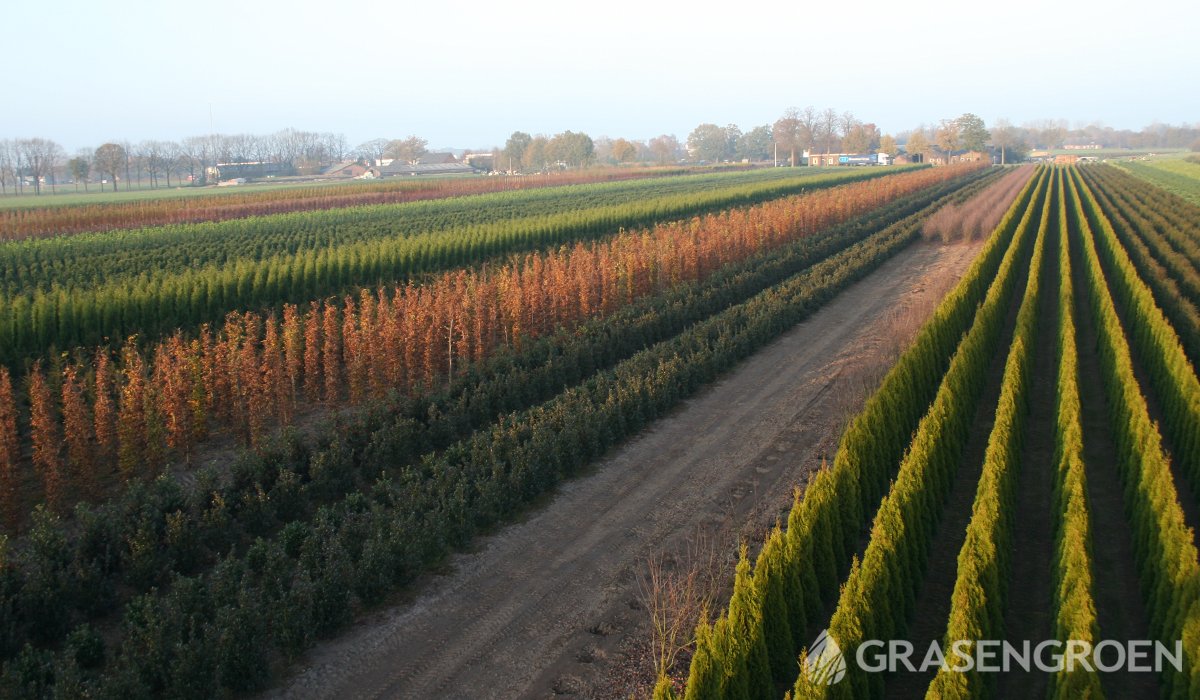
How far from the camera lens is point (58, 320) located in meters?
18.1

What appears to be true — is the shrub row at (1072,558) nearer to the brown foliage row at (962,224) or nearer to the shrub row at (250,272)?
the shrub row at (250,272)

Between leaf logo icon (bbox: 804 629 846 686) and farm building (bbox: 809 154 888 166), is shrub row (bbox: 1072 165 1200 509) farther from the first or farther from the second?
farm building (bbox: 809 154 888 166)

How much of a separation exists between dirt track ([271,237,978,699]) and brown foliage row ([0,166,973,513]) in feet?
15.7

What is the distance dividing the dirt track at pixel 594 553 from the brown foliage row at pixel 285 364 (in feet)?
15.7

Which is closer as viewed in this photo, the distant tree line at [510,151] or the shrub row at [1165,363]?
the shrub row at [1165,363]

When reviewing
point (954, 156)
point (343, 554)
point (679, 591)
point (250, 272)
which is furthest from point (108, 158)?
point (954, 156)

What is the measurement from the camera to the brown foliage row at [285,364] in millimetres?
11523

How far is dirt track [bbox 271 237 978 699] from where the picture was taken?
24.6 ft

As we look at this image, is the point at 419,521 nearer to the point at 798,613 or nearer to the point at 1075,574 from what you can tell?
the point at 798,613

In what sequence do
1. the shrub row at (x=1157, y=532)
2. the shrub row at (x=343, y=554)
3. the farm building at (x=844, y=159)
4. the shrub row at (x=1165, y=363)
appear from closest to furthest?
the shrub row at (x=1157, y=532) → the shrub row at (x=343, y=554) → the shrub row at (x=1165, y=363) → the farm building at (x=844, y=159)

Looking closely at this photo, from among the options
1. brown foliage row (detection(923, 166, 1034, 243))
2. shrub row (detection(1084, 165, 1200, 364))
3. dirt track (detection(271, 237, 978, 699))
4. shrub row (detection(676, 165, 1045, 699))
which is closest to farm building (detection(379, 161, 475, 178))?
brown foliage row (detection(923, 166, 1034, 243))

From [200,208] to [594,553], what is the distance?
58.1 meters

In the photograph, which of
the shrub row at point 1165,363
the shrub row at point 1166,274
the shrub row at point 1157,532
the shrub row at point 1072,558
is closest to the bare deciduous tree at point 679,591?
the shrub row at point 1072,558

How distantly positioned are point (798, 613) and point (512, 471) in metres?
4.65
